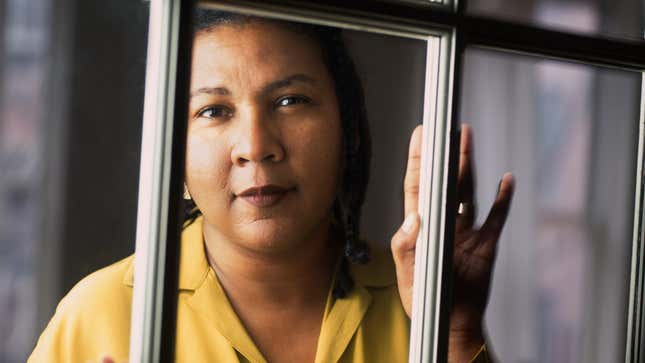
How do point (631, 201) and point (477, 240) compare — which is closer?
point (477, 240)

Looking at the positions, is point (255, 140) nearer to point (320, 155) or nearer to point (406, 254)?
point (320, 155)

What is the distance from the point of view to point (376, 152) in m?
1.10

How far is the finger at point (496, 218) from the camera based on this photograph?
1.23m

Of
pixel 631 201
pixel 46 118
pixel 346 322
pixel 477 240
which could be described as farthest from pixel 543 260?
pixel 46 118

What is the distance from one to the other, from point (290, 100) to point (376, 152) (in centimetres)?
15

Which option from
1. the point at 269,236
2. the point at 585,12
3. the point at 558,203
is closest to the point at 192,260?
the point at 269,236

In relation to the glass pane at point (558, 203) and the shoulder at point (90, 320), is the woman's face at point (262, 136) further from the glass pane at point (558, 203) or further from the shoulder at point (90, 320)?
the glass pane at point (558, 203)

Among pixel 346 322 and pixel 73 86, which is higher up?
pixel 73 86

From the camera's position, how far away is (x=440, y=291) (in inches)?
45.2

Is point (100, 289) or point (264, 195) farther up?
point (264, 195)

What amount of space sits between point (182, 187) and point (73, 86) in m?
0.26

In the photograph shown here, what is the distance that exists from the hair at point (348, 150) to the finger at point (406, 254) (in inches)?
1.9

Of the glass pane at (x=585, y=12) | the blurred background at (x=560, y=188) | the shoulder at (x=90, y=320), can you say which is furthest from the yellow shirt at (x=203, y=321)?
the glass pane at (x=585, y=12)

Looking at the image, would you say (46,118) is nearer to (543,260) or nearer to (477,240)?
(477,240)
